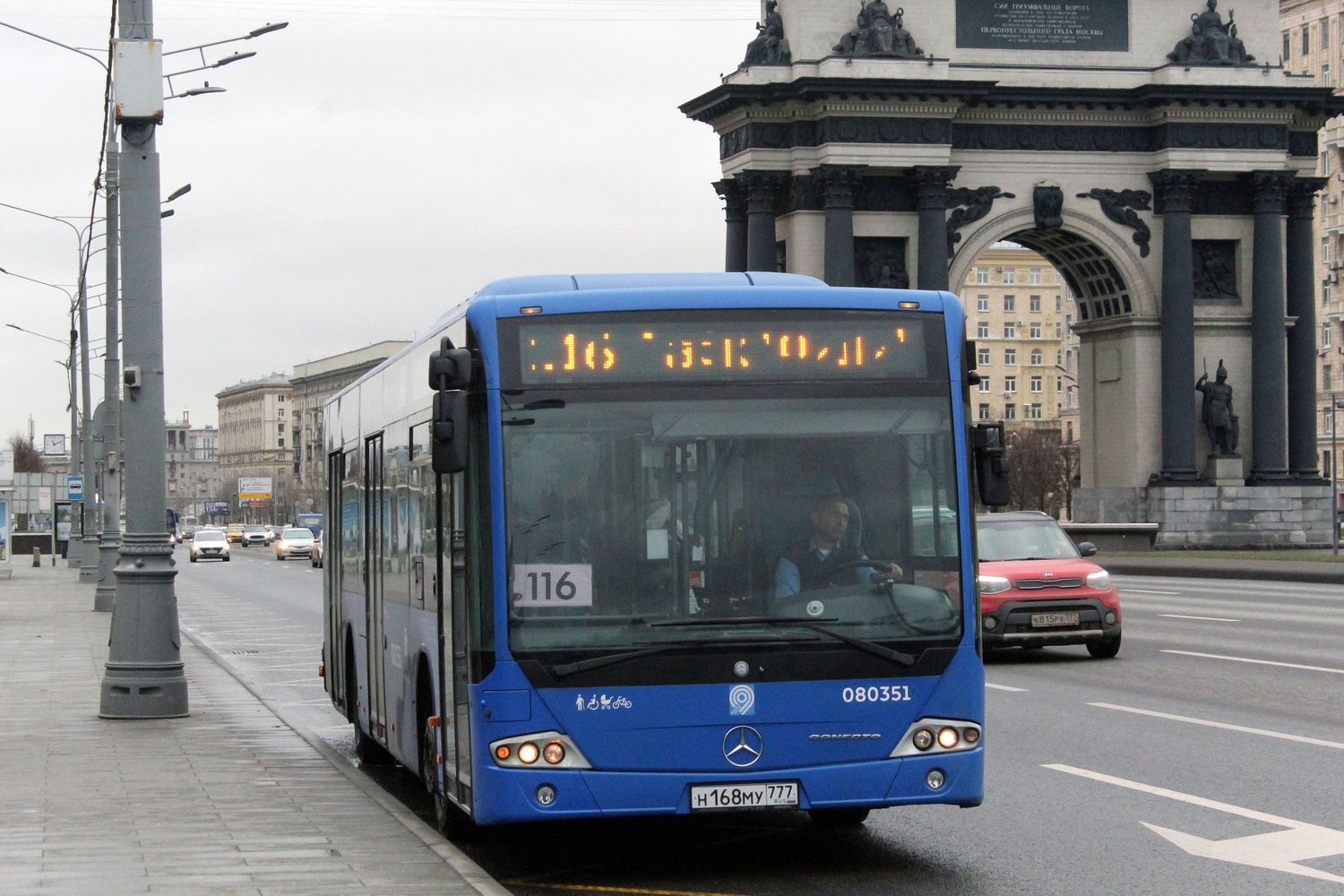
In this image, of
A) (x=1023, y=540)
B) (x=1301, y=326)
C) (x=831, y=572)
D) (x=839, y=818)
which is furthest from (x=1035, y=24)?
(x=831, y=572)

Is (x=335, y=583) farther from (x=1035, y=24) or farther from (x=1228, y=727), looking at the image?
(x=1035, y=24)

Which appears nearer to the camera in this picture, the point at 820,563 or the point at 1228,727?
the point at 820,563

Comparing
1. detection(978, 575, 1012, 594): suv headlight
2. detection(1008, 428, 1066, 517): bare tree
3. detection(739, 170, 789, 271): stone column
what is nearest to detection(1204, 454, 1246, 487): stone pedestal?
detection(739, 170, 789, 271): stone column

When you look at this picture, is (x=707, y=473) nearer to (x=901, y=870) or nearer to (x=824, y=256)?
(x=901, y=870)

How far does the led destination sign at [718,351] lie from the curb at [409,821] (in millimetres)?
1978

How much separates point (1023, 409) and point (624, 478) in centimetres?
13547

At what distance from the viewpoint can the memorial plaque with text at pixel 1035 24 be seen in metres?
54.8

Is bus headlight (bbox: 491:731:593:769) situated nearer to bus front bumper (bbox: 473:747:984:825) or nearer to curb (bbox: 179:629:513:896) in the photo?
bus front bumper (bbox: 473:747:984:825)

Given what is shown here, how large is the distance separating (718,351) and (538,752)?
1.82 meters

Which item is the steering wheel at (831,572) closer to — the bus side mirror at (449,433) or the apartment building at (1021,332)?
the bus side mirror at (449,433)

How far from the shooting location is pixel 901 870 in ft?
28.6

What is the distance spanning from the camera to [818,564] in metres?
8.32

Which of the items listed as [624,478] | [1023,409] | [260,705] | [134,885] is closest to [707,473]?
[624,478]

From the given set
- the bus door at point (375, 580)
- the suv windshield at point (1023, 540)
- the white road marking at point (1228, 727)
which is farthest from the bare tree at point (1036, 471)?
the bus door at point (375, 580)
